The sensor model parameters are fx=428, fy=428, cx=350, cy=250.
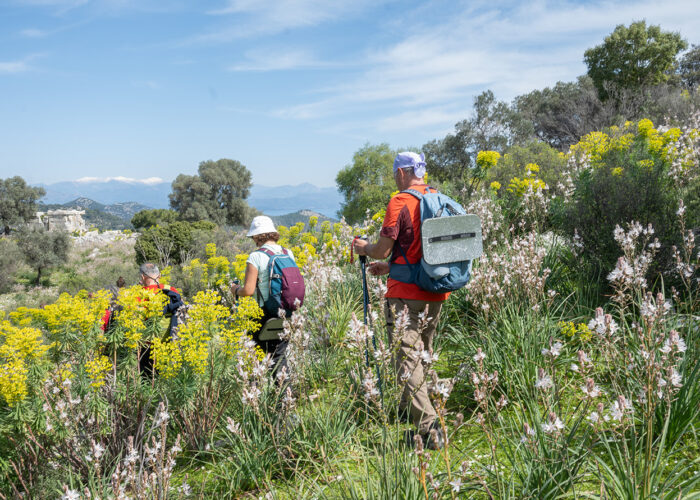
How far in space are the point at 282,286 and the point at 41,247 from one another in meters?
46.7

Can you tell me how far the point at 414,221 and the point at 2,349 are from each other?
3262mm

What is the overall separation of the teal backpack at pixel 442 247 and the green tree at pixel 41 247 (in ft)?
151

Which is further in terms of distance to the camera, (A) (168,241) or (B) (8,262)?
(B) (8,262)

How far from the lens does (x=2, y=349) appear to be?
3.24m

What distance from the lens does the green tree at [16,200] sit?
57.0 m

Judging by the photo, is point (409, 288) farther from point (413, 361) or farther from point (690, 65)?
point (690, 65)

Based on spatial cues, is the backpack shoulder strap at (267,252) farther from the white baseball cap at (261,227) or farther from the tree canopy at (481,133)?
the tree canopy at (481,133)

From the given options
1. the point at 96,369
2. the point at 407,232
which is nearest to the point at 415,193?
the point at 407,232

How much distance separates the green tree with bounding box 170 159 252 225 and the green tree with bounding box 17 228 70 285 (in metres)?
18.7

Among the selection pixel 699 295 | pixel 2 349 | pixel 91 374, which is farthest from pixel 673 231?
pixel 2 349

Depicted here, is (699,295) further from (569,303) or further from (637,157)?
(637,157)

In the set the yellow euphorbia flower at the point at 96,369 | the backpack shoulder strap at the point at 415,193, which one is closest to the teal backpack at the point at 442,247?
the backpack shoulder strap at the point at 415,193

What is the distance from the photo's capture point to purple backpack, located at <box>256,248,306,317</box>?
397 cm

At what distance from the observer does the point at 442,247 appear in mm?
3111
